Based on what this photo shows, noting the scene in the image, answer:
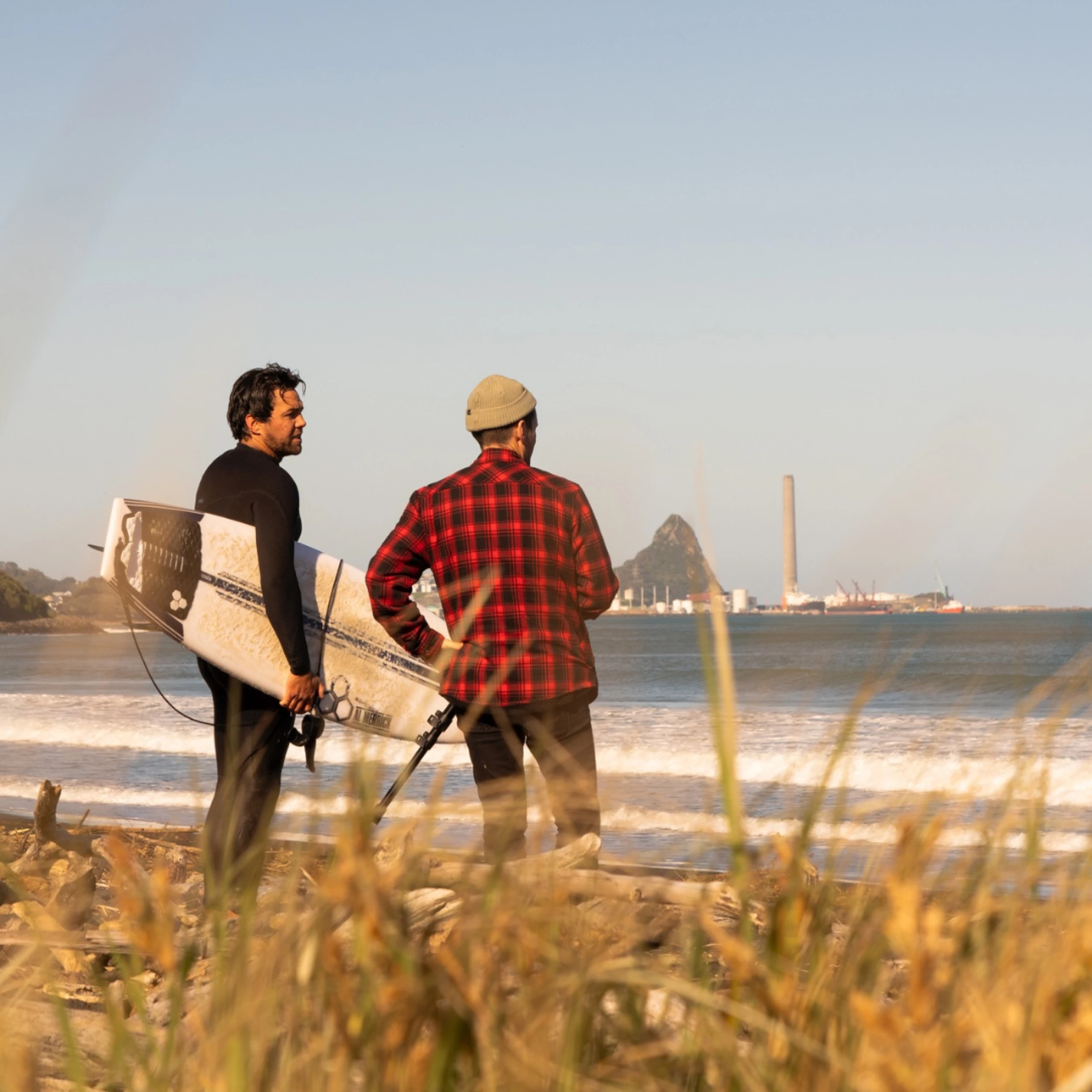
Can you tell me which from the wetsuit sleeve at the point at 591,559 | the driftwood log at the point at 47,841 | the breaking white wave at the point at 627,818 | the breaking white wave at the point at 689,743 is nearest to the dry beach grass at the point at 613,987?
the breaking white wave at the point at 627,818

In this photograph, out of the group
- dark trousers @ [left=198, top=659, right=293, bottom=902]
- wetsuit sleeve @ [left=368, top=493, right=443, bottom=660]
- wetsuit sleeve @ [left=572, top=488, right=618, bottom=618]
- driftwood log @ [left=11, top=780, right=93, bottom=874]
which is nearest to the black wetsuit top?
dark trousers @ [left=198, top=659, right=293, bottom=902]

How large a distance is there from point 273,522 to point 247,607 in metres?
0.84

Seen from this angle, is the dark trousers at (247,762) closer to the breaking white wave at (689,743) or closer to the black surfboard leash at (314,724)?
the black surfboard leash at (314,724)

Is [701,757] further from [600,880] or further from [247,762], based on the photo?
[600,880]

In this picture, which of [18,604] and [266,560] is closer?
[266,560]

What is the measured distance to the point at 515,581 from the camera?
3.54 metres

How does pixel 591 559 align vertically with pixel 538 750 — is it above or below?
above

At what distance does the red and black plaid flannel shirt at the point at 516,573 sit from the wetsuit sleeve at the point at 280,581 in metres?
0.49

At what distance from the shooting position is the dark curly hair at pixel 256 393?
402cm

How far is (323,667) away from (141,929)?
3.92m

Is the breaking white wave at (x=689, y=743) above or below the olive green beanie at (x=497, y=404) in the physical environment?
below

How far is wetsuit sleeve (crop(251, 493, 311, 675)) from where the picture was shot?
12.9 ft

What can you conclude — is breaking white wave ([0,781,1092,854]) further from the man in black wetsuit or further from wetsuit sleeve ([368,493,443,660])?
wetsuit sleeve ([368,493,443,660])

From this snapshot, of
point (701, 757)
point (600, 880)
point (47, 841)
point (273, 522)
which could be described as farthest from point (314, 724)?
point (701, 757)
